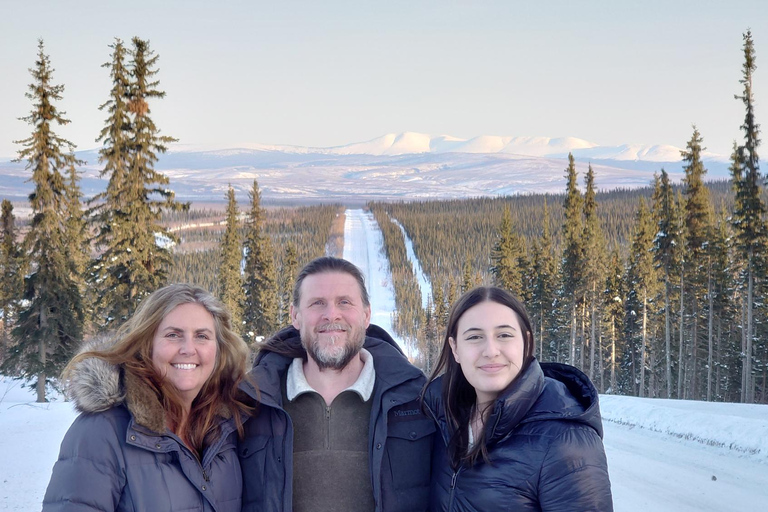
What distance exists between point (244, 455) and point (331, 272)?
1.42 m

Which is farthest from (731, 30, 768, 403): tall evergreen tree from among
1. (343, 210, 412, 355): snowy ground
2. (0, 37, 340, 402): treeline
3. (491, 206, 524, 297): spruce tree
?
(343, 210, 412, 355): snowy ground

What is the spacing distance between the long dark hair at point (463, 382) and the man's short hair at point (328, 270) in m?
0.92

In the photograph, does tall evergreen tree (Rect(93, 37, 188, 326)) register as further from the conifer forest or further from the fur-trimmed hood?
the fur-trimmed hood

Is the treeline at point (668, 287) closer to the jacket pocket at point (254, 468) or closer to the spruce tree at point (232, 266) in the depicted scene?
the spruce tree at point (232, 266)

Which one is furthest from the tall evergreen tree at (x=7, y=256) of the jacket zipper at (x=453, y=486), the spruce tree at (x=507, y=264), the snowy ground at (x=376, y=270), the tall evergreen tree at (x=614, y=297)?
the snowy ground at (x=376, y=270)

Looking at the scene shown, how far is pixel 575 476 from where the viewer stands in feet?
9.92

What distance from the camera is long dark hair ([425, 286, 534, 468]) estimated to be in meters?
3.56

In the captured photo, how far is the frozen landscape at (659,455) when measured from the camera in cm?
985

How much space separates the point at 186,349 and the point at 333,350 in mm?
1011

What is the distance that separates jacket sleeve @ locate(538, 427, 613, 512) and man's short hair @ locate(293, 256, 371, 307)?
1896 mm

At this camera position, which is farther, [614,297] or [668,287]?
[614,297]

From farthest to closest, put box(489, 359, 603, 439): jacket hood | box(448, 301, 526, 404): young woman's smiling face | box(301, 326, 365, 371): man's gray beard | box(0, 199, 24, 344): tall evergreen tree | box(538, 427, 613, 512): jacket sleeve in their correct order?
box(0, 199, 24, 344): tall evergreen tree < box(301, 326, 365, 371): man's gray beard < box(448, 301, 526, 404): young woman's smiling face < box(489, 359, 603, 439): jacket hood < box(538, 427, 613, 512): jacket sleeve

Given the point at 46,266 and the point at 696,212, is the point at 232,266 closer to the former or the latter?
the point at 46,266

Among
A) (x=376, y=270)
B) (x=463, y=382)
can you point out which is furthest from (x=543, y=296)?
(x=376, y=270)
